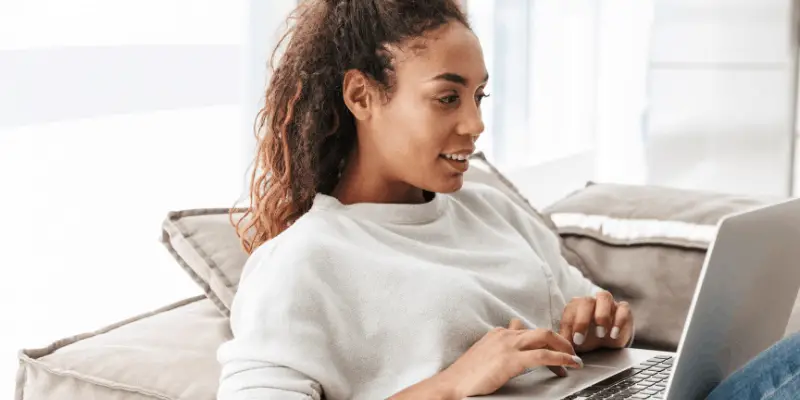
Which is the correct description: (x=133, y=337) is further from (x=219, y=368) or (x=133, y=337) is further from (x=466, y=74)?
(x=466, y=74)

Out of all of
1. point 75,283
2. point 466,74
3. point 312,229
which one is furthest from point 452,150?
point 75,283

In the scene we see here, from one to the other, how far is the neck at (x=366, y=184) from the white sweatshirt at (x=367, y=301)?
40 mm

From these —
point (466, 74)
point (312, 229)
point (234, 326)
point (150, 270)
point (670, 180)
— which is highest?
point (466, 74)

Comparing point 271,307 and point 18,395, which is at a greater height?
point 271,307

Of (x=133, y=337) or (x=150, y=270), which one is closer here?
(x=133, y=337)

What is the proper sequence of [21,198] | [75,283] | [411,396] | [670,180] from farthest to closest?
[670,180] < [75,283] < [21,198] < [411,396]

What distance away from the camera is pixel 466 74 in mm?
1339

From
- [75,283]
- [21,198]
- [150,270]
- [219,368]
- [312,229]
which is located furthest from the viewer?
[150,270]

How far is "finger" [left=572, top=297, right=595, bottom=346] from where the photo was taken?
136 centimetres

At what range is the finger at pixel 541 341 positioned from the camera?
1173mm

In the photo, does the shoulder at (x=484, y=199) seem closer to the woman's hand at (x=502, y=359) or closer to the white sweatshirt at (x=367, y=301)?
the white sweatshirt at (x=367, y=301)

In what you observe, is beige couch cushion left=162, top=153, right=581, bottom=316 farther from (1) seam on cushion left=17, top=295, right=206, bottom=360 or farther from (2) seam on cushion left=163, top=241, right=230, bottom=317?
(1) seam on cushion left=17, top=295, right=206, bottom=360

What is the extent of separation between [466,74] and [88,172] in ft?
2.64

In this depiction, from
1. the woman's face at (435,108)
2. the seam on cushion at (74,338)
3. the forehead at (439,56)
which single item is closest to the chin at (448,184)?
the woman's face at (435,108)
